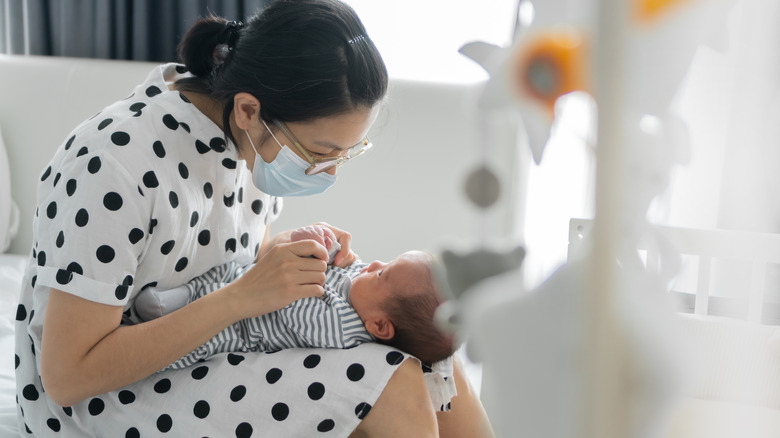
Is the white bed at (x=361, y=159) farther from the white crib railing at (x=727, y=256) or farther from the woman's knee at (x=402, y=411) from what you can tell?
the white crib railing at (x=727, y=256)

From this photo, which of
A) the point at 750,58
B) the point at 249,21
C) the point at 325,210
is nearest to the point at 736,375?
the point at 750,58

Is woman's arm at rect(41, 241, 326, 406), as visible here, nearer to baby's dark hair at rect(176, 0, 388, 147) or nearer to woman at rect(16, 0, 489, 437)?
woman at rect(16, 0, 489, 437)

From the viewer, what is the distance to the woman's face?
1091mm

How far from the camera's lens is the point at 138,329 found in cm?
100

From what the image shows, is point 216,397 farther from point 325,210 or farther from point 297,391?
point 325,210

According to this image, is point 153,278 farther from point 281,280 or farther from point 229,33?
point 229,33

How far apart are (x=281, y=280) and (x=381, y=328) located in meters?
0.22

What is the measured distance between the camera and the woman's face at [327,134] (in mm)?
1091

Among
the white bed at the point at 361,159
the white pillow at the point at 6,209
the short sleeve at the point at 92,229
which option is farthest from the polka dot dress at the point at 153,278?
the white pillow at the point at 6,209

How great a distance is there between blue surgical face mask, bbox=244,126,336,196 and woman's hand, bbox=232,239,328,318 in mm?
136

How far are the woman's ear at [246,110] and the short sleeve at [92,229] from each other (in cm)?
21

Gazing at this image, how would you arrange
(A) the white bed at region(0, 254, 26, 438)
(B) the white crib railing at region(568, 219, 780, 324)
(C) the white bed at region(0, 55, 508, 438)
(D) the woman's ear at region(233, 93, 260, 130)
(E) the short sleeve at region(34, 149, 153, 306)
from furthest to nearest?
(C) the white bed at region(0, 55, 508, 438) → (A) the white bed at region(0, 254, 26, 438) → (D) the woman's ear at region(233, 93, 260, 130) → (E) the short sleeve at region(34, 149, 153, 306) → (B) the white crib railing at region(568, 219, 780, 324)

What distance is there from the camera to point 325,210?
6.59 ft

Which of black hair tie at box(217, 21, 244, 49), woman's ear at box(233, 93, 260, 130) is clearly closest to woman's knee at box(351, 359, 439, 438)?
woman's ear at box(233, 93, 260, 130)
